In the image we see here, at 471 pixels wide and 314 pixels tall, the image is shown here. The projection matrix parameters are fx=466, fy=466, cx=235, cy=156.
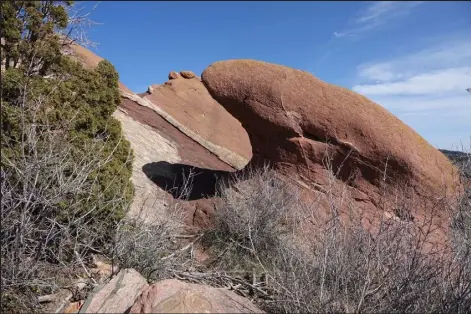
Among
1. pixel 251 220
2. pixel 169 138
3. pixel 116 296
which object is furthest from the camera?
pixel 169 138

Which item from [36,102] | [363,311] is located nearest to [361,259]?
[363,311]

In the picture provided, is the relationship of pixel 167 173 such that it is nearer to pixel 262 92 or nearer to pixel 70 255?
pixel 262 92

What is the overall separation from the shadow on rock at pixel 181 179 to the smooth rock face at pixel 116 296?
4.65 m

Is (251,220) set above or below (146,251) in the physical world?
above

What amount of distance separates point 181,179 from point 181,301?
6.58m

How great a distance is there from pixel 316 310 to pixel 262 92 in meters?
5.35

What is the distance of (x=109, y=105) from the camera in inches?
257

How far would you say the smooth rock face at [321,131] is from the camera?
7.76m

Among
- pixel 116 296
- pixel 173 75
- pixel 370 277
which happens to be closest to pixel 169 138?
pixel 116 296

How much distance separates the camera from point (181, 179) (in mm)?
9875

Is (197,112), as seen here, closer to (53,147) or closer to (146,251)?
(53,147)

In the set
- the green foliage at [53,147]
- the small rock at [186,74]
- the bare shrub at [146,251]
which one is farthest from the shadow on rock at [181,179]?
the small rock at [186,74]

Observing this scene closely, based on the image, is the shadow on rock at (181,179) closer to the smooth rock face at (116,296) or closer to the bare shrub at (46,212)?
the bare shrub at (46,212)

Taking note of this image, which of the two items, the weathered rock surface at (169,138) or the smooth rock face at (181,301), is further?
the weathered rock surface at (169,138)
